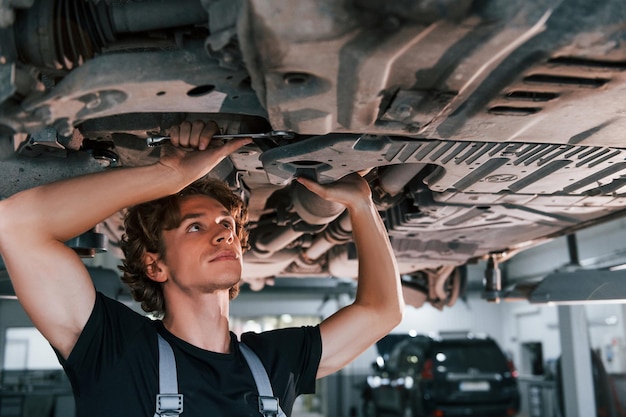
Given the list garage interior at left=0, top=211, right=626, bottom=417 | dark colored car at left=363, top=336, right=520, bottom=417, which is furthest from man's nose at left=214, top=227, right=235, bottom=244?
dark colored car at left=363, top=336, right=520, bottom=417

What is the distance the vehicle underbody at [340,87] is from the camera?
1066 millimetres

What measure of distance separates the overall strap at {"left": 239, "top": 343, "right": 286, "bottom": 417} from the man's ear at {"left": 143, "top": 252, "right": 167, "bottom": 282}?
350 mm

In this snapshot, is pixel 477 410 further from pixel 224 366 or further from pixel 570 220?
pixel 224 366

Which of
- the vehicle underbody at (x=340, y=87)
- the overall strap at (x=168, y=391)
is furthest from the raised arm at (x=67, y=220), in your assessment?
the overall strap at (x=168, y=391)

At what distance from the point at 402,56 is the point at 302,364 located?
127 cm

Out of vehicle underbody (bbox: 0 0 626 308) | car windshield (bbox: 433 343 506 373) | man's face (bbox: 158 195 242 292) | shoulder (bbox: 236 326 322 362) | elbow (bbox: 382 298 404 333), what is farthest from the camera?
car windshield (bbox: 433 343 506 373)

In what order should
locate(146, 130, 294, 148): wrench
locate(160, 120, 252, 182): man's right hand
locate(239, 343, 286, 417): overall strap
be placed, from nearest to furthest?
locate(146, 130, 294, 148): wrench, locate(160, 120, 252, 182): man's right hand, locate(239, 343, 286, 417): overall strap

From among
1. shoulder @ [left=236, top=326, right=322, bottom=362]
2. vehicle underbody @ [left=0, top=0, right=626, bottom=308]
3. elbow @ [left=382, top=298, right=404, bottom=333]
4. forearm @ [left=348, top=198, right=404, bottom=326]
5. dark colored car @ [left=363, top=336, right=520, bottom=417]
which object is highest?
vehicle underbody @ [left=0, top=0, right=626, bottom=308]

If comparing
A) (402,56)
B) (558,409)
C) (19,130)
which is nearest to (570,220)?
(402,56)

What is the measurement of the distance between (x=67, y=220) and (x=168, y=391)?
0.53m

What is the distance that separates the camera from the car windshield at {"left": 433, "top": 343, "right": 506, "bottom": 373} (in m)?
9.62

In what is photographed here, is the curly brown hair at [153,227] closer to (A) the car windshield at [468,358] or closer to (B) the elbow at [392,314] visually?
(B) the elbow at [392,314]

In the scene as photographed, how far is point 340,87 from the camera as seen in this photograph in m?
1.25

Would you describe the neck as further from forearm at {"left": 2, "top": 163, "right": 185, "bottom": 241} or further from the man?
forearm at {"left": 2, "top": 163, "right": 185, "bottom": 241}
